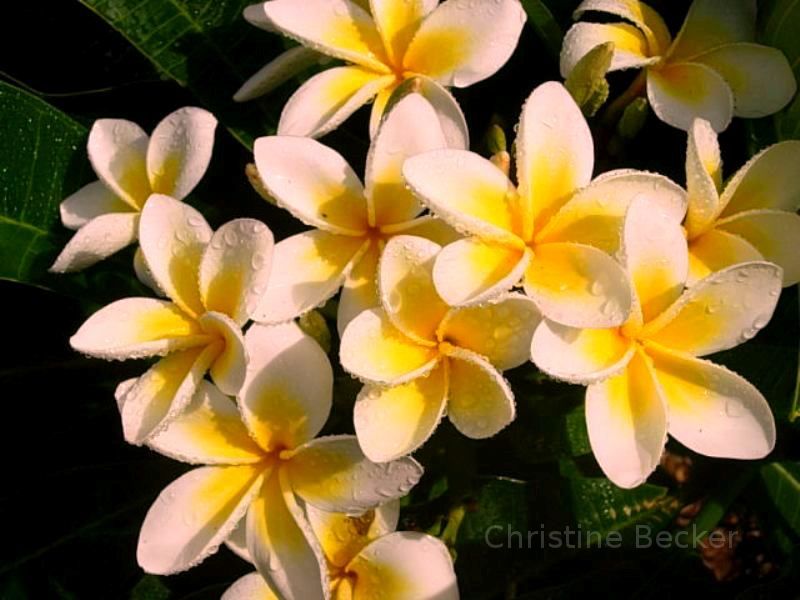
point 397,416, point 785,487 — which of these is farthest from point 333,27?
point 785,487

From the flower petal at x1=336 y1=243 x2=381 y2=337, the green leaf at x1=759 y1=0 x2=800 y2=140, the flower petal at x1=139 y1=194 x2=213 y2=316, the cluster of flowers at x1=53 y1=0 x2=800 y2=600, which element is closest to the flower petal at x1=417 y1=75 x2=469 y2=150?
the cluster of flowers at x1=53 y1=0 x2=800 y2=600

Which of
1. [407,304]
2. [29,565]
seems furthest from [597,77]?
[29,565]

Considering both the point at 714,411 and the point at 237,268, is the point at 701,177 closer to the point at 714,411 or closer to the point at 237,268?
the point at 714,411

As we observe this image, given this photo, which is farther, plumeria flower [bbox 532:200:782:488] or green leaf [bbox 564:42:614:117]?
green leaf [bbox 564:42:614:117]

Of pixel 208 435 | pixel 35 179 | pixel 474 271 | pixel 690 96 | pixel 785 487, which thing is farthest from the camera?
pixel 785 487

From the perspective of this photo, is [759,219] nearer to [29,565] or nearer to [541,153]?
[541,153]

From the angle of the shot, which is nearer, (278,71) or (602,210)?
(602,210)

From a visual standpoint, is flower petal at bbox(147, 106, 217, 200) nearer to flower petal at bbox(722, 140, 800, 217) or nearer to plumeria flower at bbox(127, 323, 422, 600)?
plumeria flower at bbox(127, 323, 422, 600)
